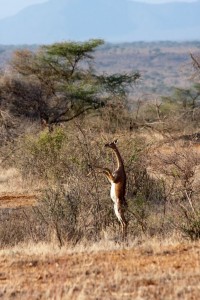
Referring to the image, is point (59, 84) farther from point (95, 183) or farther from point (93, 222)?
point (93, 222)

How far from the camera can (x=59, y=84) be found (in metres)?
33.2

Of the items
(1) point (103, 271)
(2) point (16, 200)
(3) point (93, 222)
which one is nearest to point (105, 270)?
(1) point (103, 271)

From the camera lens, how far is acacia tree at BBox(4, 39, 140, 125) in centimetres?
2959

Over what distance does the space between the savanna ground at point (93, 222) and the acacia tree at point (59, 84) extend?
25.7 ft

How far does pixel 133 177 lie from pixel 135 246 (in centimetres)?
537

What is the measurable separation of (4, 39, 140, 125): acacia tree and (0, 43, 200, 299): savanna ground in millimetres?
7842

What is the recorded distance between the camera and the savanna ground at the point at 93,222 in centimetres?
684

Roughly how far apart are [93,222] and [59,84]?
2207cm

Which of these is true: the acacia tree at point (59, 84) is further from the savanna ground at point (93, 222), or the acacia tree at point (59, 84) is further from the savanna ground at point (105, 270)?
the savanna ground at point (105, 270)

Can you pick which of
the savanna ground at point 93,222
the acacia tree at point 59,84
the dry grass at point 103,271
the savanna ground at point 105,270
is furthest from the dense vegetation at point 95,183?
the acacia tree at point 59,84

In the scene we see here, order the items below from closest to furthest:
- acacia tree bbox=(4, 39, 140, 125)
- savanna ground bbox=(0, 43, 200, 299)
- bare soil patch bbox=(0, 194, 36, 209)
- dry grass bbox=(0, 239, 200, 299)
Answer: dry grass bbox=(0, 239, 200, 299) → savanna ground bbox=(0, 43, 200, 299) → bare soil patch bbox=(0, 194, 36, 209) → acacia tree bbox=(4, 39, 140, 125)

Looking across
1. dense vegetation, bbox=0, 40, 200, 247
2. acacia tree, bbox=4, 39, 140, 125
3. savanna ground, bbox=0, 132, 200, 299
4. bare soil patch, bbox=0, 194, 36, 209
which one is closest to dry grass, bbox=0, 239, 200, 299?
savanna ground, bbox=0, 132, 200, 299

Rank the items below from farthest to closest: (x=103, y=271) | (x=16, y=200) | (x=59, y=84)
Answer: (x=59, y=84) < (x=16, y=200) < (x=103, y=271)

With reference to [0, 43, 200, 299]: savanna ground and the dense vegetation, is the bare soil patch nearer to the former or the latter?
[0, 43, 200, 299]: savanna ground
